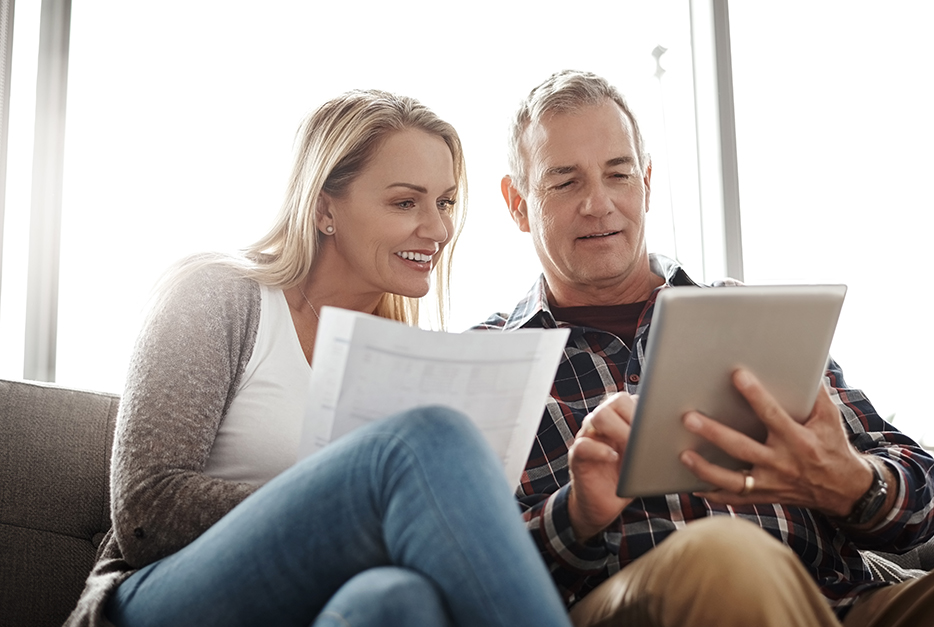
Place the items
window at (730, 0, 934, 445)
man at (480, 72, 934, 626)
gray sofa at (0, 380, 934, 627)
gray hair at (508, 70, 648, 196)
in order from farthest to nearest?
window at (730, 0, 934, 445), gray hair at (508, 70, 648, 196), gray sofa at (0, 380, 934, 627), man at (480, 72, 934, 626)

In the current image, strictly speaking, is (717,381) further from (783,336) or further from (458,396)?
(458,396)

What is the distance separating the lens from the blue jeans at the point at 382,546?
28.1 inches

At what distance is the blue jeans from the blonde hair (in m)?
0.67

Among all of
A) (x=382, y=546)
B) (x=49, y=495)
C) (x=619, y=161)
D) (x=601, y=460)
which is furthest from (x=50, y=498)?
(x=619, y=161)

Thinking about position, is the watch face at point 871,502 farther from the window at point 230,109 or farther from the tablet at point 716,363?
the window at point 230,109

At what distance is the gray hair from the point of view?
158 centimetres

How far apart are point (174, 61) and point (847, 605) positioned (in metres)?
2.25

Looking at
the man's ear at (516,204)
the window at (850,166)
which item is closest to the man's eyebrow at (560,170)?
the man's ear at (516,204)

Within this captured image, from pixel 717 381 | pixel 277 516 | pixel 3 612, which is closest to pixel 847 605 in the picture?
pixel 717 381

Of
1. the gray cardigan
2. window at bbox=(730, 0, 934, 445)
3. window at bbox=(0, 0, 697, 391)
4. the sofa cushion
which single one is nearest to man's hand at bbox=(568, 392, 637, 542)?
the gray cardigan

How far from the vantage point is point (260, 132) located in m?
2.34

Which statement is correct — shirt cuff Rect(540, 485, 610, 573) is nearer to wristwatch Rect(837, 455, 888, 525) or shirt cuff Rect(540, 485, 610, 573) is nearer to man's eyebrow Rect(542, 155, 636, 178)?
Answer: wristwatch Rect(837, 455, 888, 525)

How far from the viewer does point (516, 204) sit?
175 centimetres

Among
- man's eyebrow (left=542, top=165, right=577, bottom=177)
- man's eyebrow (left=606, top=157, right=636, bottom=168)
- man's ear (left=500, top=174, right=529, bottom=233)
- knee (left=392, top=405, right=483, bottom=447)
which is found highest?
man's eyebrow (left=606, top=157, right=636, bottom=168)
